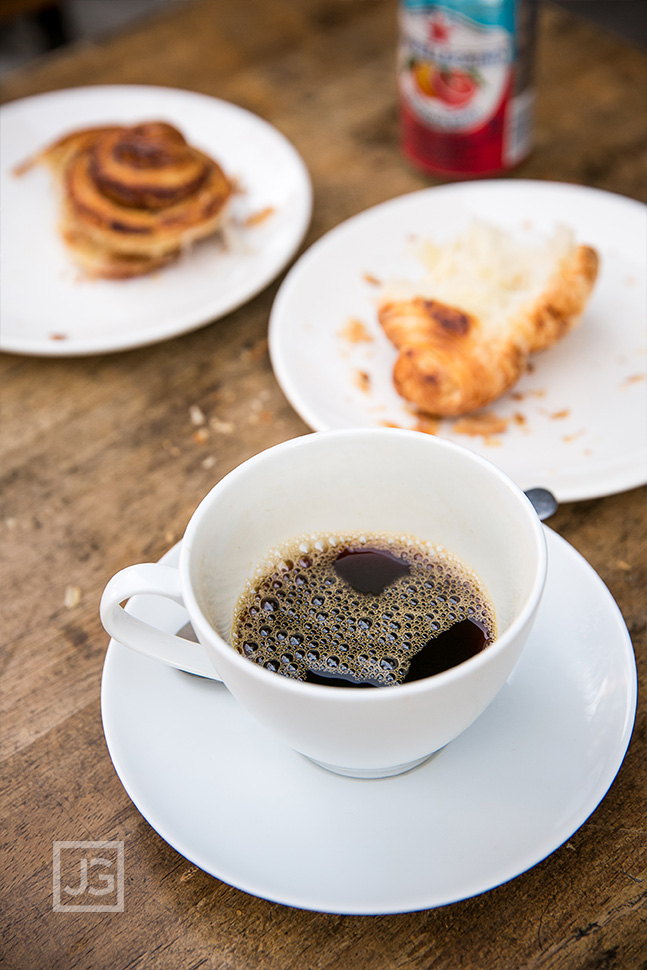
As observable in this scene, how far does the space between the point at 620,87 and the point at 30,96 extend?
89 centimetres

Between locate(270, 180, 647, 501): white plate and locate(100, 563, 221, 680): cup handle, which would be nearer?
locate(100, 563, 221, 680): cup handle

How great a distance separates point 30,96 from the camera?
134cm

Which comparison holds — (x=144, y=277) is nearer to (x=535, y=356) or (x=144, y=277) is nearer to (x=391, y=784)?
(x=535, y=356)

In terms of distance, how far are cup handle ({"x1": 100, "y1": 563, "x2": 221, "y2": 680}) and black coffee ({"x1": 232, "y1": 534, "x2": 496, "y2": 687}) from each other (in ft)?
0.10

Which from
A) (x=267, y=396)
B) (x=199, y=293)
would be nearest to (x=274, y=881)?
(x=267, y=396)

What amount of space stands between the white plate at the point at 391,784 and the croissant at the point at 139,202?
607mm

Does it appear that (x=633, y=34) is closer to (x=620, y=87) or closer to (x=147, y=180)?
(x=620, y=87)

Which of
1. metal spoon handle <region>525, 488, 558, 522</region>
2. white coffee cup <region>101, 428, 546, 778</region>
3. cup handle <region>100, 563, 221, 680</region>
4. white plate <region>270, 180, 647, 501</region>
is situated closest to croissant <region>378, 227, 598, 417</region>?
white plate <region>270, 180, 647, 501</region>

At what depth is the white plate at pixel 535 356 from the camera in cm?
80

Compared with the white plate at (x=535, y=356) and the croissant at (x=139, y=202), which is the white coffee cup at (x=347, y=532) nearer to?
the white plate at (x=535, y=356)

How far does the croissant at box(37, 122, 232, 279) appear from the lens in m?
1.06

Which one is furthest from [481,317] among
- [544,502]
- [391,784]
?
[391,784]

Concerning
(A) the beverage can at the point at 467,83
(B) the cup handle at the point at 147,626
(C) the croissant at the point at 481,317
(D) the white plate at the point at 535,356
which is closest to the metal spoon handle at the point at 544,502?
(D) the white plate at the point at 535,356

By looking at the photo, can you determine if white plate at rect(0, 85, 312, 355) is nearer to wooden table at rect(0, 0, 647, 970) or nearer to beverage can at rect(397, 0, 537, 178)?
wooden table at rect(0, 0, 647, 970)
